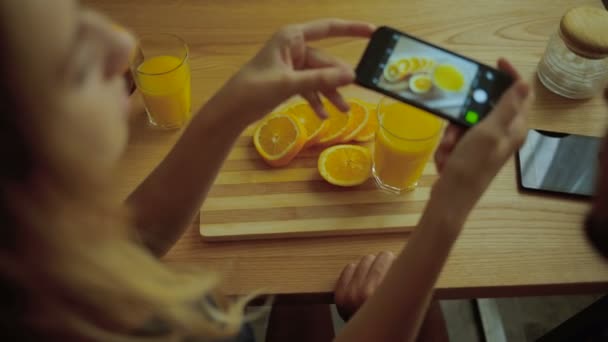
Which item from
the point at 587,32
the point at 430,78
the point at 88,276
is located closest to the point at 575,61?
the point at 587,32

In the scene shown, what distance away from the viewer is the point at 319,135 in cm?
79

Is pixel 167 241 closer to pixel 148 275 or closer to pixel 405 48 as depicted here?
pixel 148 275

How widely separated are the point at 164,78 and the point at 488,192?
0.53 m

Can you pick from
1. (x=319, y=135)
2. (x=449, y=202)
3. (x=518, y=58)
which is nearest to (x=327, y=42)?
(x=319, y=135)

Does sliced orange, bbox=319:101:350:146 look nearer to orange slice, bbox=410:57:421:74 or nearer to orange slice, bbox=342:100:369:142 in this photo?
orange slice, bbox=342:100:369:142

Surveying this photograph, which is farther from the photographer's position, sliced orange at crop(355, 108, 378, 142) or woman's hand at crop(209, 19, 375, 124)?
sliced orange at crop(355, 108, 378, 142)

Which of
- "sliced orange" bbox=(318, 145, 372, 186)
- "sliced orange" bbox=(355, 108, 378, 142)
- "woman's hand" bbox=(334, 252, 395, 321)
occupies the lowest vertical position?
"woman's hand" bbox=(334, 252, 395, 321)

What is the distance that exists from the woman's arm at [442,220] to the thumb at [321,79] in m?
0.16

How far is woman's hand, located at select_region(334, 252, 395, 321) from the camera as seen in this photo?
683 mm

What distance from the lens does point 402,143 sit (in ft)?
2.27

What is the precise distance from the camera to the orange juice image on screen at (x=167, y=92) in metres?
0.78

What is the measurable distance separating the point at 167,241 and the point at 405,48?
0.42 m

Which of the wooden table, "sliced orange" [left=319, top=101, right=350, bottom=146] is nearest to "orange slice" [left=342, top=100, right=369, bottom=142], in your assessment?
"sliced orange" [left=319, top=101, right=350, bottom=146]

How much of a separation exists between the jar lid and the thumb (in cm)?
39
